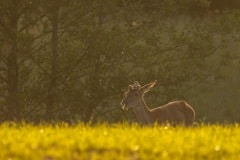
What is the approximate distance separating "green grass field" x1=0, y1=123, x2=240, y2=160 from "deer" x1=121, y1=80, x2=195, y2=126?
8.63 metres

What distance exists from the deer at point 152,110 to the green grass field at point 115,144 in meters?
8.63

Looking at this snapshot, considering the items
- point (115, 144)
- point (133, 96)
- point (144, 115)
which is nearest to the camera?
point (115, 144)

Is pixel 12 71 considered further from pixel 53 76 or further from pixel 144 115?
pixel 144 115

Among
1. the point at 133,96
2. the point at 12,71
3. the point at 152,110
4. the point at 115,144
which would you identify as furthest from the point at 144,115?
the point at 115,144

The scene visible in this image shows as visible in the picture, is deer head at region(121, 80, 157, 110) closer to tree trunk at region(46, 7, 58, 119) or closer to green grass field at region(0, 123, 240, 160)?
tree trunk at region(46, 7, 58, 119)

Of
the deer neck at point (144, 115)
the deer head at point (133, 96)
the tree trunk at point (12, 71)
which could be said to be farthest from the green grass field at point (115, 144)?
the tree trunk at point (12, 71)

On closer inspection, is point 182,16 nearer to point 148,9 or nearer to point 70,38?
point 148,9

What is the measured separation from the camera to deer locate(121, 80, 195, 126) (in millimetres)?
20984

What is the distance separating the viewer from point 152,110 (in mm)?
21172

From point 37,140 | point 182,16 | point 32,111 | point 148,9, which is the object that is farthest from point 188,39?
point 182,16

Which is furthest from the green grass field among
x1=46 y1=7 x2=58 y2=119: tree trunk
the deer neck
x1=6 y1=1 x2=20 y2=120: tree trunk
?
x1=46 y1=7 x2=58 y2=119: tree trunk

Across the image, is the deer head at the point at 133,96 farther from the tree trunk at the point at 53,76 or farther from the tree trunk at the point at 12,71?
the tree trunk at the point at 12,71

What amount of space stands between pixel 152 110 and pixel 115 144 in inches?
422

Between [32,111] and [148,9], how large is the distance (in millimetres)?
4944
